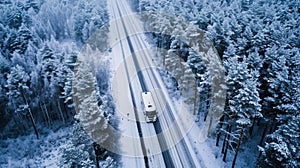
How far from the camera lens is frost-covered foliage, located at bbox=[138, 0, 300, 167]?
22.7 metres

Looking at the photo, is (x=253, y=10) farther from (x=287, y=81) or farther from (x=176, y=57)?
(x=287, y=81)

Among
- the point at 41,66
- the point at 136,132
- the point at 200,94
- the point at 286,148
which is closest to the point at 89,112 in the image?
the point at 136,132

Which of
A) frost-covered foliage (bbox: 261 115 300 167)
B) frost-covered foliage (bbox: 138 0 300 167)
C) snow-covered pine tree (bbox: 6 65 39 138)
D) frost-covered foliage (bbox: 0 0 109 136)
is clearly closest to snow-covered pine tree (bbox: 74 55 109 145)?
frost-covered foliage (bbox: 0 0 109 136)

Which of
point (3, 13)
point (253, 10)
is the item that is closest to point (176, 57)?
point (253, 10)

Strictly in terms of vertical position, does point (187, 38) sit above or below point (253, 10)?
below

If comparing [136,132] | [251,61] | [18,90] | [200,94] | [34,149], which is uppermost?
[251,61]

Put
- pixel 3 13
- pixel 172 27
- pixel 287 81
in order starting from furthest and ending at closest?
pixel 3 13 < pixel 172 27 < pixel 287 81

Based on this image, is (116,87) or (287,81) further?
(116,87)

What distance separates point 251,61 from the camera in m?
28.8

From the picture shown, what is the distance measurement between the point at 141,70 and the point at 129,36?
19.3 m

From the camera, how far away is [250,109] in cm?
2228

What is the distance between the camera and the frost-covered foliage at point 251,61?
22.7 meters

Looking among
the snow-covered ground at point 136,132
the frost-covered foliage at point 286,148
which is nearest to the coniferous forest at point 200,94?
the frost-covered foliage at point 286,148

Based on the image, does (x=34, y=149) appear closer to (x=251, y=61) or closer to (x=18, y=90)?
(x=18, y=90)
